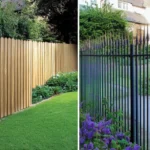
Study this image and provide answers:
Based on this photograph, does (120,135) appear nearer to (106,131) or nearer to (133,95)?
(106,131)

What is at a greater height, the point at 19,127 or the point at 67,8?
the point at 67,8

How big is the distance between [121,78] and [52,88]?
0.74 m

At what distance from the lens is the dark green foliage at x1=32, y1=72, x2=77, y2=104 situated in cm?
311

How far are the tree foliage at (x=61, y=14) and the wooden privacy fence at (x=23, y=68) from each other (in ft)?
0.64

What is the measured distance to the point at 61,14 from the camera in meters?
3.02

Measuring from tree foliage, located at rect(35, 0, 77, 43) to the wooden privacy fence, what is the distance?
195mm

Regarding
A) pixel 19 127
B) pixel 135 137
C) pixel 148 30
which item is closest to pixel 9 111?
pixel 19 127

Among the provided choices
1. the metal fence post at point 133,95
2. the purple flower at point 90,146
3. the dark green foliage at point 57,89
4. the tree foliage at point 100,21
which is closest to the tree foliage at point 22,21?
the tree foliage at point 100,21

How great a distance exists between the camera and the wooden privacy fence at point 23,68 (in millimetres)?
3172

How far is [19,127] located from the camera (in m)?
3.05

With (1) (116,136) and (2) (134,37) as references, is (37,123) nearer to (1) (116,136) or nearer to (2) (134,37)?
(1) (116,136)

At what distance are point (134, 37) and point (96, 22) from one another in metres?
0.39

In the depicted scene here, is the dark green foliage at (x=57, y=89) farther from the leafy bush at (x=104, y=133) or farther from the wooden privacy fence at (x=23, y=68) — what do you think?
the leafy bush at (x=104, y=133)

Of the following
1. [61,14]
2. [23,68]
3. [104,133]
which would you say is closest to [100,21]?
[61,14]
